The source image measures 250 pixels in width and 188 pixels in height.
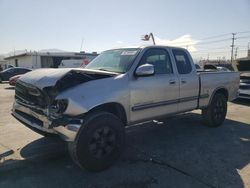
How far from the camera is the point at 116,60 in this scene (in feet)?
16.9

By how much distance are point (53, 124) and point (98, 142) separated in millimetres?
745

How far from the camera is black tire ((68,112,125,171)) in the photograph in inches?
149

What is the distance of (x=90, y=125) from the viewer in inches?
152

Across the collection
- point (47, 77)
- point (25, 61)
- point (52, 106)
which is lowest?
point (52, 106)

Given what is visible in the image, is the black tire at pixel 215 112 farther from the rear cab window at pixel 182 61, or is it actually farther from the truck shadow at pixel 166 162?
the rear cab window at pixel 182 61

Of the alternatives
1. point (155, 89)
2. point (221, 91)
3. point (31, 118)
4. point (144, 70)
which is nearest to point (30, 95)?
point (31, 118)

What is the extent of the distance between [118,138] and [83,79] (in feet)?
3.66

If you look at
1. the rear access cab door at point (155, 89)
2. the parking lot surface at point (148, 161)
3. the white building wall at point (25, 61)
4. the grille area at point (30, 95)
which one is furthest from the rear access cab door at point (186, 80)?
the white building wall at point (25, 61)

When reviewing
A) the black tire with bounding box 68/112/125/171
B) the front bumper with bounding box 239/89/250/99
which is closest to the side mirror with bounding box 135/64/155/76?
the black tire with bounding box 68/112/125/171

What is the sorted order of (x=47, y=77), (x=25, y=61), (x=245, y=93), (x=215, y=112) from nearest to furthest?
(x=47, y=77)
(x=215, y=112)
(x=245, y=93)
(x=25, y=61)

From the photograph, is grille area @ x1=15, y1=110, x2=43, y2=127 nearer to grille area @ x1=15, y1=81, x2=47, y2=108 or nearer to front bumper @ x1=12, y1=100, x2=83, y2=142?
front bumper @ x1=12, y1=100, x2=83, y2=142

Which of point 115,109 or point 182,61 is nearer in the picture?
point 115,109

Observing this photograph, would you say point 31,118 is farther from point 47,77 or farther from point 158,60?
point 158,60

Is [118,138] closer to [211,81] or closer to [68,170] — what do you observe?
[68,170]
